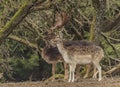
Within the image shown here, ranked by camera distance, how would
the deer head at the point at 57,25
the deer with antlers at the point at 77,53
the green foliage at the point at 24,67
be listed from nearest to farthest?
the deer with antlers at the point at 77,53 < the deer head at the point at 57,25 < the green foliage at the point at 24,67

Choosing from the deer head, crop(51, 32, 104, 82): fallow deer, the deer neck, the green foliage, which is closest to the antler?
the deer head

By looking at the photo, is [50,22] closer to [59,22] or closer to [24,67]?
[59,22]

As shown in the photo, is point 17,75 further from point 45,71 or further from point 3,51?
point 3,51

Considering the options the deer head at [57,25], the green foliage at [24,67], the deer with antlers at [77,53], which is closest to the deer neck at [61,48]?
the deer with antlers at [77,53]

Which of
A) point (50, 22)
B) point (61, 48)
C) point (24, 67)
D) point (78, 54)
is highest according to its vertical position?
point (50, 22)

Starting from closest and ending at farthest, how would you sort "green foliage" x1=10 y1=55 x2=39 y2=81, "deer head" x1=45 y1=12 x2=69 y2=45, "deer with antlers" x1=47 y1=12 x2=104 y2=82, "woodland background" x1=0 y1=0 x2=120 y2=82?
"woodland background" x1=0 y1=0 x2=120 y2=82 < "deer with antlers" x1=47 y1=12 x2=104 y2=82 < "deer head" x1=45 y1=12 x2=69 y2=45 < "green foliage" x1=10 y1=55 x2=39 y2=81

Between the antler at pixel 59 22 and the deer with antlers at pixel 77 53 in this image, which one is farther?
the antler at pixel 59 22

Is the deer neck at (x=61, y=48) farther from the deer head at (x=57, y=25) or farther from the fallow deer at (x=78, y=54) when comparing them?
the deer head at (x=57, y=25)

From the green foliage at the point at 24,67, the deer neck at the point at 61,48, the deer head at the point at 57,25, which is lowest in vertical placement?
the green foliage at the point at 24,67

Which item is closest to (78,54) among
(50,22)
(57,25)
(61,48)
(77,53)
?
(77,53)

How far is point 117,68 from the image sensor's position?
12453 mm

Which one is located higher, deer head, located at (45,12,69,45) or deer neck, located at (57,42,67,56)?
deer head, located at (45,12,69,45)

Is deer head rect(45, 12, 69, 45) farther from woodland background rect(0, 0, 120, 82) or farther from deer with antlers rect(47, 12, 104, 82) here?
woodland background rect(0, 0, 120, 82)

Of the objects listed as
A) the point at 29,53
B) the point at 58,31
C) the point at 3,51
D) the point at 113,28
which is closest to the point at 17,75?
the point at 29,53
